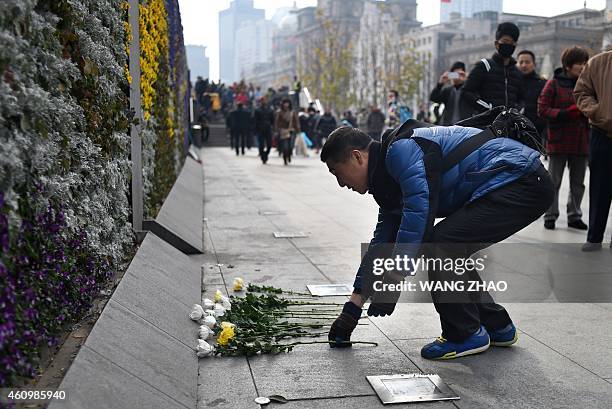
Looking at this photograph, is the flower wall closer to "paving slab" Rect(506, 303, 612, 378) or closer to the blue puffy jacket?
the blue puffy jacket

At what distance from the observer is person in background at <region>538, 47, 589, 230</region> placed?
26.9ft

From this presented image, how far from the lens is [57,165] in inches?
132

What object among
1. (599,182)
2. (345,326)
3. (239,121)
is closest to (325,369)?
(345,326)

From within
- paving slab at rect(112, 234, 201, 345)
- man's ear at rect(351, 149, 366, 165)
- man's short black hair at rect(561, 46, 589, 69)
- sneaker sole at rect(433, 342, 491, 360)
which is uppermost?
man's short black hair at rect(561, 46, 589, 69)

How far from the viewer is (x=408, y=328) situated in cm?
456

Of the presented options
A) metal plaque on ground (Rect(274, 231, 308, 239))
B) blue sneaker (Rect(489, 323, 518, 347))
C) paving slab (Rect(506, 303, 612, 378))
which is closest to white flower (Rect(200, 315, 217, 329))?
blue sneaker (Rect(489, 323, 518, 347))

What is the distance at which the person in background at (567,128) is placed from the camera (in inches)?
323

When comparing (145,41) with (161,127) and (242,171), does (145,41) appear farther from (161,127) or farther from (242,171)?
(242,171)

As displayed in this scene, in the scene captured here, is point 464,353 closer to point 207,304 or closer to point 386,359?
point 386,359

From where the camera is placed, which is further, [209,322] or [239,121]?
[239,121]

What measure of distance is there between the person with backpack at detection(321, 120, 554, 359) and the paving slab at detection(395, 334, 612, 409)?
133 mm

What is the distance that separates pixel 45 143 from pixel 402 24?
15296cm

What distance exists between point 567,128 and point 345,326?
5.47 metres

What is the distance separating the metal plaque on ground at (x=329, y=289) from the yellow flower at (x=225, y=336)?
133cm
